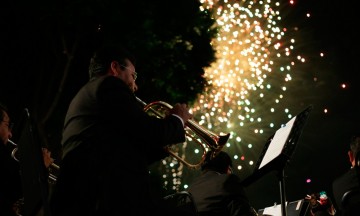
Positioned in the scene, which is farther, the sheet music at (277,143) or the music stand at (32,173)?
the sheet music at (277,143)

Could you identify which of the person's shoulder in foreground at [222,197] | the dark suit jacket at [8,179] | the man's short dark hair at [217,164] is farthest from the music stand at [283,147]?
the dark suit jacket at [8,179]

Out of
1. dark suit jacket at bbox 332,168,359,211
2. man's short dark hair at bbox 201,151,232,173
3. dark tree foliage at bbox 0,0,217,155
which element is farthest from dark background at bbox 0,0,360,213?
dark suit jacket at bbox 332,168,359,211

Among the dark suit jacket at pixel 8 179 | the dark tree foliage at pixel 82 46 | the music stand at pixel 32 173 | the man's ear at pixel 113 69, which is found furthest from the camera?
the dark tree foliage at pixel 82 46

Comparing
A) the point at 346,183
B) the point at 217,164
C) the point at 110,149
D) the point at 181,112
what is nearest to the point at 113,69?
the point at 181,112

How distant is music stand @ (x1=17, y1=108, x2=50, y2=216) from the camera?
2510 mm

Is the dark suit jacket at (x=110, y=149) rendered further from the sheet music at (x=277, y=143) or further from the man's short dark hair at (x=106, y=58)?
the sheet music at (x=277, y=143)

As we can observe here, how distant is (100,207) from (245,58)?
42.9ft

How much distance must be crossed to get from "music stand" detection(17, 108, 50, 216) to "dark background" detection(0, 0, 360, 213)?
7.34m

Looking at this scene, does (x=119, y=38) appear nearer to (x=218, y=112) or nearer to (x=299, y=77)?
(x=218, y=112)

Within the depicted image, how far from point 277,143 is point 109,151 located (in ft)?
5.75

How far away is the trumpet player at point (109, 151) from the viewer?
104 inches

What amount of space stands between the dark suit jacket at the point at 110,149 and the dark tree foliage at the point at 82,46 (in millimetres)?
7475

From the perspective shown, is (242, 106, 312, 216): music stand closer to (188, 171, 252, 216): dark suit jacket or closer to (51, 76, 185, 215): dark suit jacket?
→ (188, 171, 252, 216): dark suit jacket

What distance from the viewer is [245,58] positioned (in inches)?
597
